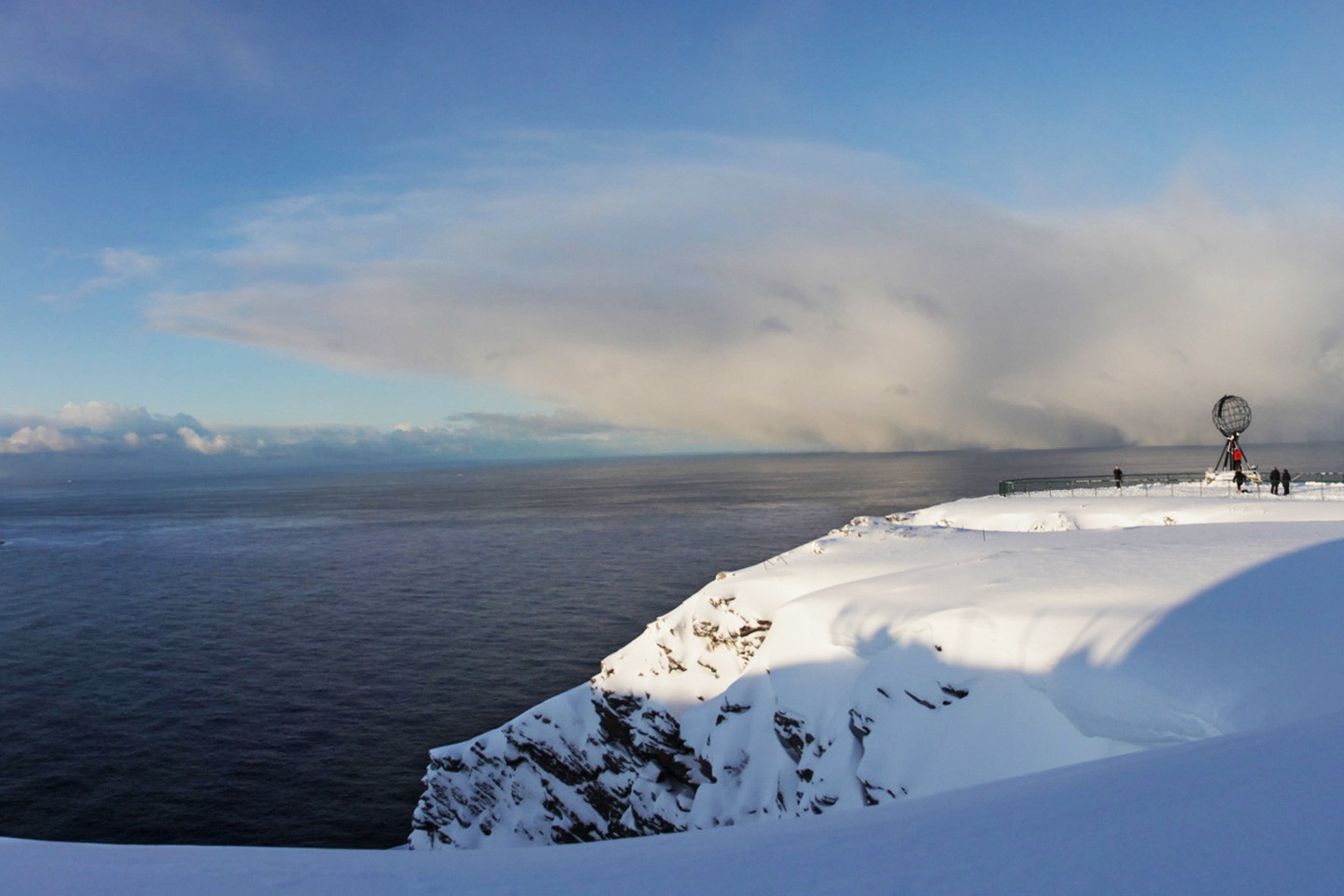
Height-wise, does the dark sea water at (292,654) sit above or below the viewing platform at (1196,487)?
below

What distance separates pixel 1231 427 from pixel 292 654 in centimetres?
5854

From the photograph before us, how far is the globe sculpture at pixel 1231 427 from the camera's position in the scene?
46156 millimetres

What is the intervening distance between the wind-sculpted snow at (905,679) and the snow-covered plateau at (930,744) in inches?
2.5

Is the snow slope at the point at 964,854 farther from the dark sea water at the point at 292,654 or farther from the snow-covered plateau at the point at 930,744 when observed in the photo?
the dark sea water at the point at 292,654

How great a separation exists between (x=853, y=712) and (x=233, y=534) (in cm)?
9416

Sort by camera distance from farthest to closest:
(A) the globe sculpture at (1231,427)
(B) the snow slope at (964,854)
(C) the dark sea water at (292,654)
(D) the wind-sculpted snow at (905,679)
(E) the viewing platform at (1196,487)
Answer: (A) the globe sculpture at (1231,427) → (E) the viewing platform at (1196,487) → (C) the dark sea water at (292,654) → (D) the wind-sculpted snow at (905,679) → (B) the snow slope at (964,854)

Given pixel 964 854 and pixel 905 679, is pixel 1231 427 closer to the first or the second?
pixel 905 679

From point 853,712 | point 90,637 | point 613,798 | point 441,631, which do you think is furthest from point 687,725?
point 90,637

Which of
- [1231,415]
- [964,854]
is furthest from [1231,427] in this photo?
[964,854]

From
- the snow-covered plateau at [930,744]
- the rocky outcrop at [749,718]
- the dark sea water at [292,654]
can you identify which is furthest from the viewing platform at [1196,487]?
the dark sea water at [292,654]

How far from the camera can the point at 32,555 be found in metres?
76.0

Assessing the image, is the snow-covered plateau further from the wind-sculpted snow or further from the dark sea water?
the dark sea water

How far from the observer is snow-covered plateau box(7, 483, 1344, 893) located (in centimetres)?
560

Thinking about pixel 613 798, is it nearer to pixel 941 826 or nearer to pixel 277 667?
pixel 941 826
